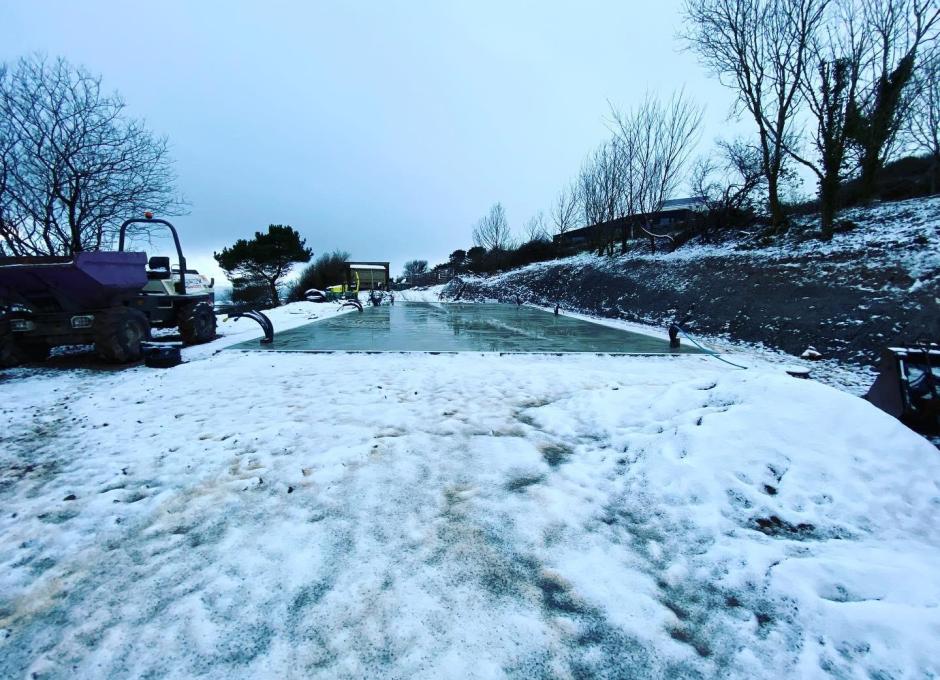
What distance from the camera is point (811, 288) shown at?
919cm

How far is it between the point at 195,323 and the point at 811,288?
45.1 ft

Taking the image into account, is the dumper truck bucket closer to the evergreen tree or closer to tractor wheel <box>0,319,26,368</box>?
tractor wheel <box>0,319,26,368</box>

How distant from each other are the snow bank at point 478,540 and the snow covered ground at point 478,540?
0.01 m

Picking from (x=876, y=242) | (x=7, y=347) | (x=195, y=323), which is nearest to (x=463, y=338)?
(x=195, y=323)

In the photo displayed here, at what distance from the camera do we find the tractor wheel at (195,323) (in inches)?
335

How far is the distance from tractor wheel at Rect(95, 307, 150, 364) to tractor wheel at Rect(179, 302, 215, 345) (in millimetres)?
1786

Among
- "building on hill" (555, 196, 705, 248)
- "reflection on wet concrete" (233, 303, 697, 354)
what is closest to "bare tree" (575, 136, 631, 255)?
"building on hill" (555, 196, 705, 248)

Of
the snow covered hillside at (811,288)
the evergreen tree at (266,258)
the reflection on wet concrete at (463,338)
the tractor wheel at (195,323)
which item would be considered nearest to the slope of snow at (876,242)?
the snow covered hillside at (811,288)

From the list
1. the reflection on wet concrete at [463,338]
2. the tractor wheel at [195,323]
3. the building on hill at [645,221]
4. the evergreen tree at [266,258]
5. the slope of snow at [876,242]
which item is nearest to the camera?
the reflection on wet concrete at [463,338]

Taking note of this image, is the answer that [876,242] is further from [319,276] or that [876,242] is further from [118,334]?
[319,276]

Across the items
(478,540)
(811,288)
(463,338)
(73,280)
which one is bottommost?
(478,540)

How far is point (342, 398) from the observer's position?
464 centimetres

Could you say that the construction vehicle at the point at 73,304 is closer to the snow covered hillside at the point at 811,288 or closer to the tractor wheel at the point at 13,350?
the tractor wheel at the point at 13,350

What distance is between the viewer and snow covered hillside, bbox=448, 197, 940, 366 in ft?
23.3
